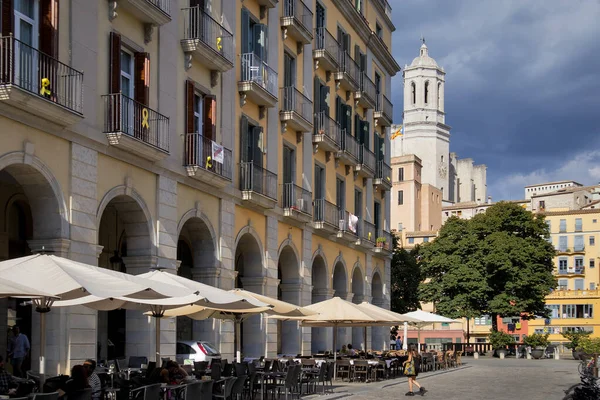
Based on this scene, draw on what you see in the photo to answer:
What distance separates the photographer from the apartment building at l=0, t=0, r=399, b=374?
19.3m

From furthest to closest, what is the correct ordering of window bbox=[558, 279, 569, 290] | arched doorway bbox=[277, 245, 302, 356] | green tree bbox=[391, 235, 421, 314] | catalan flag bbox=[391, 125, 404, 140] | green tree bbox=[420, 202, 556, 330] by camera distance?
1. catalan flag bbox=[391, 125, 404, 140]
2. window bbox=[558, 279, 569, 290]
3. green tree bbox=[420, 202, 556, 330]
4. green tree bbox=[391, 235, 421, 314]
5. arched doorway bbox=[277, 245, 302, 356]

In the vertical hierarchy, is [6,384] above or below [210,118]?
below

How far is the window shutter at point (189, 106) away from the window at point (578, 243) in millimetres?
84771

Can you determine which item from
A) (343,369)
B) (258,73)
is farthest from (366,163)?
(343,369)

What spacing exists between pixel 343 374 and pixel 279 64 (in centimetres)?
1151

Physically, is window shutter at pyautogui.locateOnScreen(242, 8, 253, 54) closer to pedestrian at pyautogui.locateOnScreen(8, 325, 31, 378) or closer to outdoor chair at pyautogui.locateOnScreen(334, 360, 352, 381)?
outdoor chair at pyautogui.locateOnScreen(334, 360, 352, 381)

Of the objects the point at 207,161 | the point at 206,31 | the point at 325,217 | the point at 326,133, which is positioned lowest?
the point at 325,217

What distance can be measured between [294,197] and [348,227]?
7.61 metres

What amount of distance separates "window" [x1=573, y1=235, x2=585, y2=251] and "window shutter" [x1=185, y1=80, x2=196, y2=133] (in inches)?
3337

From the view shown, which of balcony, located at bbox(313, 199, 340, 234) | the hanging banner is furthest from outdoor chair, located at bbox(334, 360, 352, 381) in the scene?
the hanging banner

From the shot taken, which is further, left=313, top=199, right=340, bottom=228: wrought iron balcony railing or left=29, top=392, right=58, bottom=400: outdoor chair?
left=313, top=199, right=340, bottom=228: wrought iron balcony railing

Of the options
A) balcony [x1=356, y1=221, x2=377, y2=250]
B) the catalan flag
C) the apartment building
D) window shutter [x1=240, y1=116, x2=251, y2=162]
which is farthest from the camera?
the catalan flag

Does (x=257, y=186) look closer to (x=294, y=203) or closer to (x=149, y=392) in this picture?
(x=294, y=203)

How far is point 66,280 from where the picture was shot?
1359 centimetres
